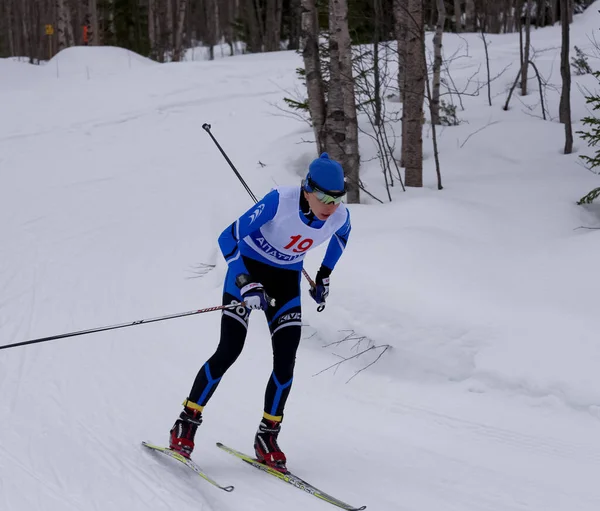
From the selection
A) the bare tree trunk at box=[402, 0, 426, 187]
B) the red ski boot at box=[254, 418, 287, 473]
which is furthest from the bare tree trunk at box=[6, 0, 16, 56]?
the red ski boot at box=[254, 418, 287, 473]

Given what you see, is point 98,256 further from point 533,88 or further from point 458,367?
point 533,88

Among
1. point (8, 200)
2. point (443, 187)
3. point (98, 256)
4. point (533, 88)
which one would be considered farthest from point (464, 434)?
point (533, 88)

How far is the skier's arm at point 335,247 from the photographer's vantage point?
14.1 ft

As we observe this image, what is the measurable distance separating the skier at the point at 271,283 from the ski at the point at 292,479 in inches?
1.7

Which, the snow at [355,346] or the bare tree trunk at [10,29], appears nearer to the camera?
the snow at [355,346]

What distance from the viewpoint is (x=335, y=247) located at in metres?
4.38

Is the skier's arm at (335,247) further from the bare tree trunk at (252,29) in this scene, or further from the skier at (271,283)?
the bare tree trunk at (252,29)

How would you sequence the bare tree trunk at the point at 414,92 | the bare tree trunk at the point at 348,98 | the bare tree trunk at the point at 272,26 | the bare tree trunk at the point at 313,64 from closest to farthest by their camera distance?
the bare tree trunk at the point at 348,98, the bare tree trunk at the point at 313,64, the bare tree trunk at the point at 414,92, the bare tree trunk at the point at 272,26

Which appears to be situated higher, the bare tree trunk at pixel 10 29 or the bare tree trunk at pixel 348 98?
the bare tree trunk at pixel 10 29

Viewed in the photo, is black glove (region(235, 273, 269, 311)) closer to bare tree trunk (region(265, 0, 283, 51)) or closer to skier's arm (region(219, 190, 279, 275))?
skier's arm (region(219, 190, 279, 275))

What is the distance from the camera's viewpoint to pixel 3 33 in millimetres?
40781

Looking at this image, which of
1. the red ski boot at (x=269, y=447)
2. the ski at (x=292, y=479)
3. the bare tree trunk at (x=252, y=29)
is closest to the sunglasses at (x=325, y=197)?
the red ski boot at (x=269, y=447)

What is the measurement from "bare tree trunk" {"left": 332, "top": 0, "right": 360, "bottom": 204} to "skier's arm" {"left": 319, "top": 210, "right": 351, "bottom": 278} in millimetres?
4350

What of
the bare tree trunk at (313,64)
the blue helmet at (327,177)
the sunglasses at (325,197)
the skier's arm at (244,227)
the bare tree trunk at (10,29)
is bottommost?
the skier's arm at (244,227)
